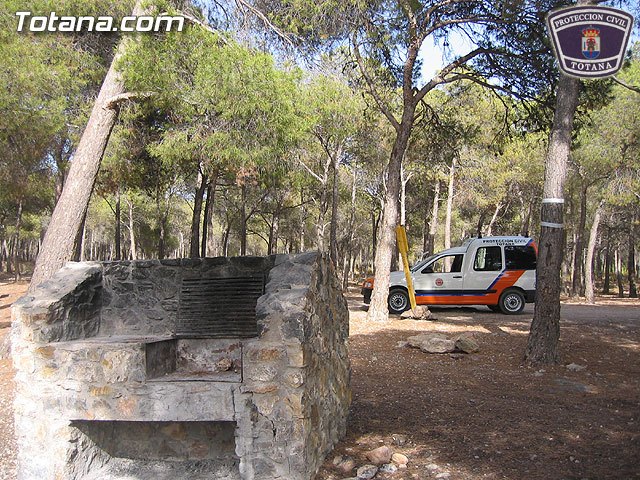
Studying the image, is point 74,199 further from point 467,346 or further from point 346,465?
point 467,346

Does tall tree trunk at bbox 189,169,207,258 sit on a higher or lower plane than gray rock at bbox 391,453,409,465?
higher

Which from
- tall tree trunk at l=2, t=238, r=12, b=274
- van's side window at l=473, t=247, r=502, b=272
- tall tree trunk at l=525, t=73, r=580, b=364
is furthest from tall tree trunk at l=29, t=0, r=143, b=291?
tall tree trunk at l=2, t=238, r=12, b=274

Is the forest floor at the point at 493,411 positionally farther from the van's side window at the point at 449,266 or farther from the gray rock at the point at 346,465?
the van's side window at the point at 449,266

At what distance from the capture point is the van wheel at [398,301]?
13922mm

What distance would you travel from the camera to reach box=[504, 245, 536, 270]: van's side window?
560 inches

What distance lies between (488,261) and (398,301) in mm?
2717

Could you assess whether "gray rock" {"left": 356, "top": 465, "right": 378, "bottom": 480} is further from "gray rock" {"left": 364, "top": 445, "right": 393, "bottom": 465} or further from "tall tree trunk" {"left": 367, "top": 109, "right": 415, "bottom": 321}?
"tall tree trunk" {"left": 367, "top": 109, "right": 415, "bottom": 321}

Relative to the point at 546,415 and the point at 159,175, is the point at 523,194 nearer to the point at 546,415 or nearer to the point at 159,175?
the point at 159,175

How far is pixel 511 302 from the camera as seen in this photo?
47.0 feet

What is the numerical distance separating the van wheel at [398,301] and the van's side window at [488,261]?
2.10 m

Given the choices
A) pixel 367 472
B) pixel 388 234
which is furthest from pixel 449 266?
pixel 367 472

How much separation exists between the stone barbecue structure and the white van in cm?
929

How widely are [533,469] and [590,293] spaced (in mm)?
18082

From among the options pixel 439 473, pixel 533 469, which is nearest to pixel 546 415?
pixel 533 469
